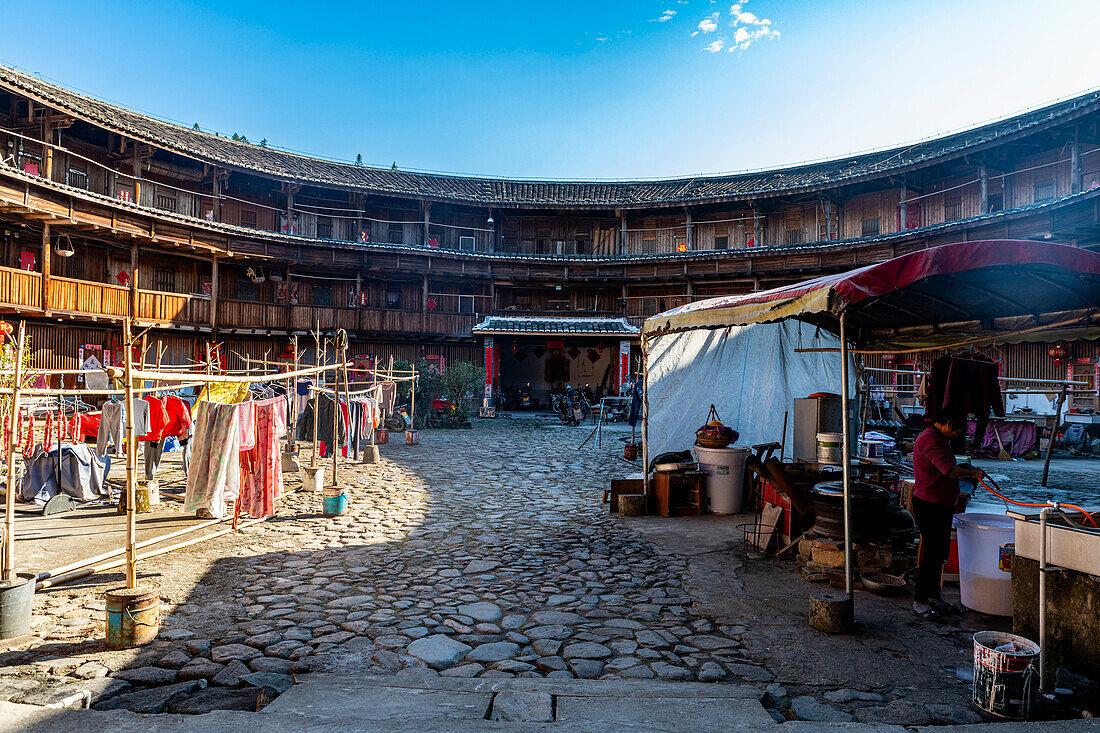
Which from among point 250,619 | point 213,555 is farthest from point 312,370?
Result: point 250,619

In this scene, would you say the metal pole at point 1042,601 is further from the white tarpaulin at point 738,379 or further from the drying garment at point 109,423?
the drying garment at point 109,423

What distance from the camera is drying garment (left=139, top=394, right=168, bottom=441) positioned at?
28.0 ft

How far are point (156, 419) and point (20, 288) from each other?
13.0 metres

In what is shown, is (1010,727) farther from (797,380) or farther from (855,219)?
(855,219)

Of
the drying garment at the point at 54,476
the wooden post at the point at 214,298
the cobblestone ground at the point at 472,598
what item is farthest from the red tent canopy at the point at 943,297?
the wooden post at the point at 214,298

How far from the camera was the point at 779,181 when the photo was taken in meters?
29.0

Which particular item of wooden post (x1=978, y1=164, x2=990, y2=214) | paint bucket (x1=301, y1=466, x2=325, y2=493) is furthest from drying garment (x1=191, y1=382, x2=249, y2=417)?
wooden post (x1=978, y1=164, x2=990, y2=214)

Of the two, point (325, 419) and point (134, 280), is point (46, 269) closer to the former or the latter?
point (134, 280)

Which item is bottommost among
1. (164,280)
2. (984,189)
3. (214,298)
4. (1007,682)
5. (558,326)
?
(1007,682)

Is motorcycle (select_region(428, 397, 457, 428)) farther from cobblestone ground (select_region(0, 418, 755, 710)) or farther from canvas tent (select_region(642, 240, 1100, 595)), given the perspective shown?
canvas tent (select_region(642, 240, 1100, 595))

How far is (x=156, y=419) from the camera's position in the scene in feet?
28.2

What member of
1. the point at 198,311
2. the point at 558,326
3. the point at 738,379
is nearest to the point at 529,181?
the point at 558,326

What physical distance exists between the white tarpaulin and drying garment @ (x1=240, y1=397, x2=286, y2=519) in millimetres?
5848

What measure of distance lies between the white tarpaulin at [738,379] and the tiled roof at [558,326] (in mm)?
15766
